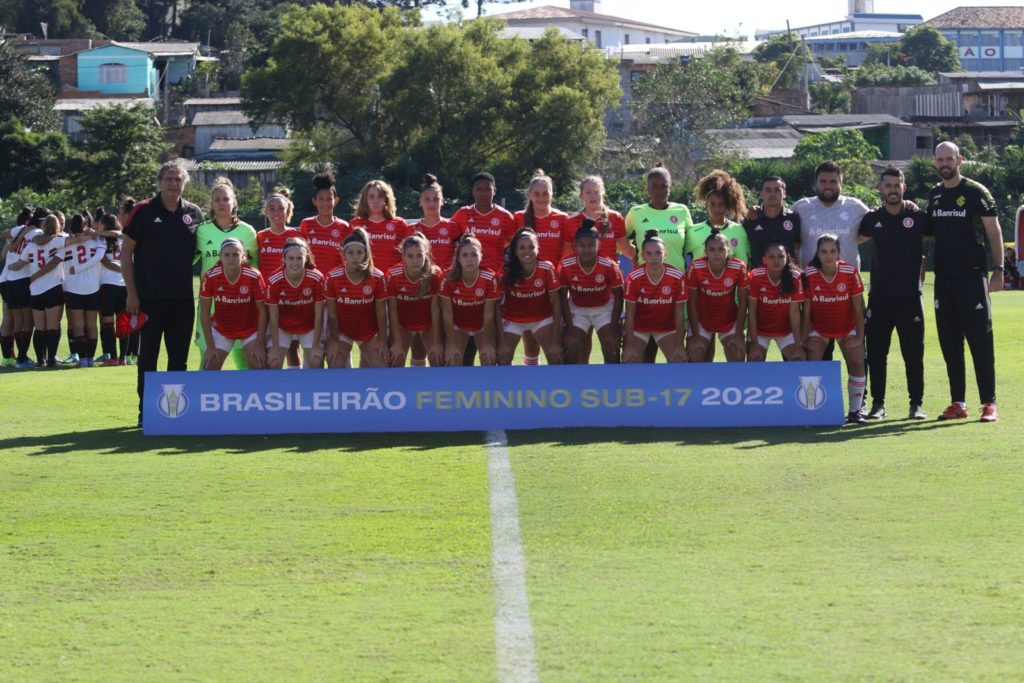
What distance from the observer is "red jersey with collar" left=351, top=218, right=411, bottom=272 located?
12.6m

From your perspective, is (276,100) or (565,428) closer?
(565,428)

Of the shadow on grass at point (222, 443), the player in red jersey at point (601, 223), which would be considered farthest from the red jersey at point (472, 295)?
the shadow on grass at point (222, 443)

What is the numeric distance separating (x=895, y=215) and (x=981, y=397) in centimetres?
155

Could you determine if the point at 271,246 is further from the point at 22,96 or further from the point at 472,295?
the point at 22,96

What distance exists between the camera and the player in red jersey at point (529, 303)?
11602 millimetres

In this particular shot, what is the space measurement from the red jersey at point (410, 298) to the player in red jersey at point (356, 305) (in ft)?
0.34

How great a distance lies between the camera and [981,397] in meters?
11.4

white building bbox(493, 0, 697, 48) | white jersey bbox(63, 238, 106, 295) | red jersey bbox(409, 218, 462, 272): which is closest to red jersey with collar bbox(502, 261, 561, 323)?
red jersey bbox(409, 218, 462, 272)

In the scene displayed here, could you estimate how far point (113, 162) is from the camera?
53.8 metres

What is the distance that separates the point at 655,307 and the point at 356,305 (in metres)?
2.35

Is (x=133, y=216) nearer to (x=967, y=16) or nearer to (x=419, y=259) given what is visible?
(x=419, y=259)

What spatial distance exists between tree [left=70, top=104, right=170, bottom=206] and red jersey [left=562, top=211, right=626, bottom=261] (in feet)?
141

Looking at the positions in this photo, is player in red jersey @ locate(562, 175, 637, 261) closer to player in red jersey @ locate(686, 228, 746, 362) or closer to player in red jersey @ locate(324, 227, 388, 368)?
player in red jersey @ locate(686, 228, 746, 362)

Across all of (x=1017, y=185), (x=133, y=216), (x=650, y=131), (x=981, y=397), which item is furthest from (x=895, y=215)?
(x=650, y=131)
